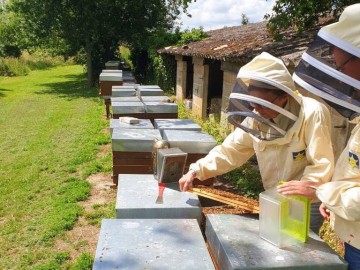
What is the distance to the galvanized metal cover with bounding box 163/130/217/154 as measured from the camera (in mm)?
4137

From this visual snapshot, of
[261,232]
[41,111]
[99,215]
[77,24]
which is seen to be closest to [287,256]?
[261,232]

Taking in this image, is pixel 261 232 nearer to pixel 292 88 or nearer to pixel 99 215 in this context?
pixel 292 88

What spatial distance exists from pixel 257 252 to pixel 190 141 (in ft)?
7.76

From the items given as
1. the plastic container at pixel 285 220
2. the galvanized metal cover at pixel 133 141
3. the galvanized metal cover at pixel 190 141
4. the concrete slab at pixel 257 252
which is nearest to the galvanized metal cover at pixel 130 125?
the galvanized metal cover at pixel 133 141

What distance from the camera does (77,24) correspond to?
1852cm

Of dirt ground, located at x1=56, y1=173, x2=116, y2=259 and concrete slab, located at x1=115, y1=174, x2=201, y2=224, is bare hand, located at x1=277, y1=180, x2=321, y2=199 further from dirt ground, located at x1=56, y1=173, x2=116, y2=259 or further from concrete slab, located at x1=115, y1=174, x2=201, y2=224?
dirt ground, located at x1=56, y1=173, x2=116, y2=259

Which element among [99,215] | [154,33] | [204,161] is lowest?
[99,215]

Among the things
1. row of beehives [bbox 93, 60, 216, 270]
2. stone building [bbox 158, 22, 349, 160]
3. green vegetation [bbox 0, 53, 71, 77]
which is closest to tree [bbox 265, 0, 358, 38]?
stone building [bbox 158, 22, 349, 160]

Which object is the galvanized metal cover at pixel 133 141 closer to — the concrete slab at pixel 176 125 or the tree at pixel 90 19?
the concrete slab at pixel 176 125

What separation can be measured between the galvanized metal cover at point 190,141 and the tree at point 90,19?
50.4 feet

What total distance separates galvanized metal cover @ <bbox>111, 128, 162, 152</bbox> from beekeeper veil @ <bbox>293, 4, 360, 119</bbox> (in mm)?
2914

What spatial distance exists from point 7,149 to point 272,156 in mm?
7532

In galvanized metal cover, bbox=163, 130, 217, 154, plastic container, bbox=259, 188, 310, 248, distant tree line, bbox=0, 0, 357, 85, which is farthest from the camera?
distant tree line, bbox=0, 0, 357, 85

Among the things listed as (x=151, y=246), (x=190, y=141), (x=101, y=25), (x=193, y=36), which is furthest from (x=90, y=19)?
(x=151, y=246)
